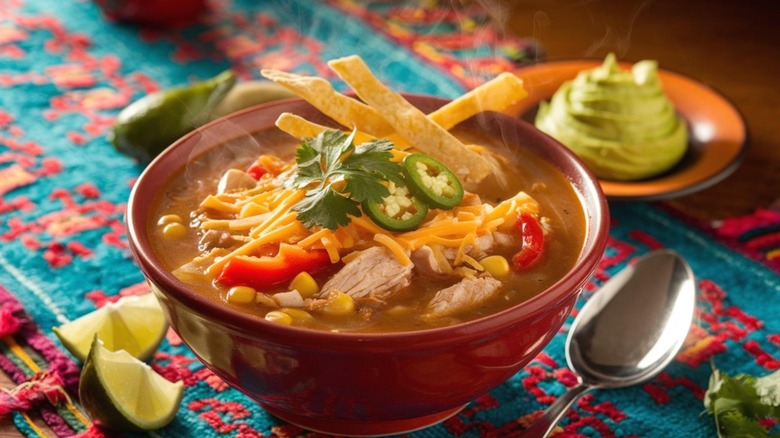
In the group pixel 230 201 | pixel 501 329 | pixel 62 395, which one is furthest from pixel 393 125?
pixel 62 395

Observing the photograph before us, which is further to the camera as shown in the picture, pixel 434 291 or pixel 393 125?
pixel 393 125

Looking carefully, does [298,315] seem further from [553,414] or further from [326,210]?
[553,414]

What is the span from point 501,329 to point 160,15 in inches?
134

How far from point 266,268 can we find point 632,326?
121cm

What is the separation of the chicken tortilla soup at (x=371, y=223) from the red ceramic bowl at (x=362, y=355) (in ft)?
0.37

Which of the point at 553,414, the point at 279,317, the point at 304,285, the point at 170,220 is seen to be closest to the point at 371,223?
the point at 304,285

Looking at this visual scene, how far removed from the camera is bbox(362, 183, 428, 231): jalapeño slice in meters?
2.36

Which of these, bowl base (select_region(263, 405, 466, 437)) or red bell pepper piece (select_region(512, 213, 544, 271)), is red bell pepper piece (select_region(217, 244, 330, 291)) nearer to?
bowl base (select_region(263, 405, 466, 437))

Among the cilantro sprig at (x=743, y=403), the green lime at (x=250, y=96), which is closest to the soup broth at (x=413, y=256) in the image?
the cilantro sprig at (x=743, y=403)

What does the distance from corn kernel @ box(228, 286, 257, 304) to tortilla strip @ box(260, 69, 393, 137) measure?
0.72 m

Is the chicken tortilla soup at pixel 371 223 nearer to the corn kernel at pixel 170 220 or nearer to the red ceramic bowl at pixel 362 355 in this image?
the corn kernel at pixel 170 220

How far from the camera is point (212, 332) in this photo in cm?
212

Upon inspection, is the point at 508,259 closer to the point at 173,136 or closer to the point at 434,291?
the point at 434,291

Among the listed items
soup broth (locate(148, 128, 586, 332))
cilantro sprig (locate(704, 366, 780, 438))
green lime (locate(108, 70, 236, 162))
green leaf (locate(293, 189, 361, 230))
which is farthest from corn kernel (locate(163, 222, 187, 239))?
cilantro sprig (locate(704, 366, 780, 438))
